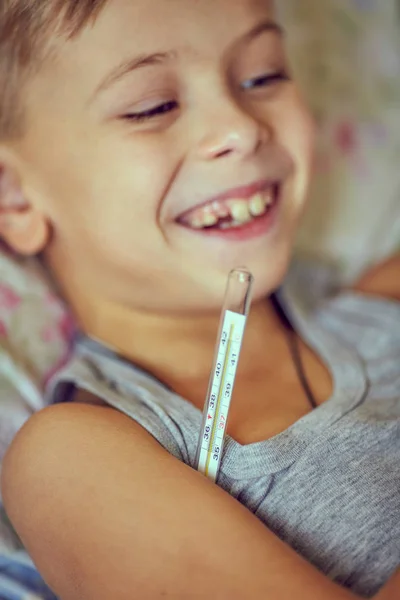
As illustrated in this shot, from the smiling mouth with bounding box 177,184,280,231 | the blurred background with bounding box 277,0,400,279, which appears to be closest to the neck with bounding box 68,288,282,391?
the smiling mouth with bounding box 177,184,280,231

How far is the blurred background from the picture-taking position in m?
1.05

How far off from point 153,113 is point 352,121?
0.49m

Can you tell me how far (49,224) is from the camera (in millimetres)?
747

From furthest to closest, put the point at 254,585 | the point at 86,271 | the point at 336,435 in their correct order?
the point at 86,271 → the point at 336,435 → the point at 254,585

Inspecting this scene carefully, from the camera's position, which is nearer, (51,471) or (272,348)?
(51,471)

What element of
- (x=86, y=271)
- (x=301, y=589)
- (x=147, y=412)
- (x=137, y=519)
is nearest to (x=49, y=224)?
(x=86, y=271)

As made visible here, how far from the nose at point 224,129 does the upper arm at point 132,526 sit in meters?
0.26

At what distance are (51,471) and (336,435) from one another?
9.9 inches

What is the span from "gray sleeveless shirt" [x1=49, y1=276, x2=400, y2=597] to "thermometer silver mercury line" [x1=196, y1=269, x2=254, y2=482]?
18mm

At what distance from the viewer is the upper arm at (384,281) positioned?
3.14 ft

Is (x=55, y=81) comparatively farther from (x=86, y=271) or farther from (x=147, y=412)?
(x=147, y=412)

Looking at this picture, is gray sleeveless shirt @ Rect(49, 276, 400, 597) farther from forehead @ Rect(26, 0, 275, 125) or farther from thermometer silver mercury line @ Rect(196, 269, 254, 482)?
forehead @ Rect(26, 0, 275, 125)

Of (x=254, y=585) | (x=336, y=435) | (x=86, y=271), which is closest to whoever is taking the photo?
(x=254, y=585)

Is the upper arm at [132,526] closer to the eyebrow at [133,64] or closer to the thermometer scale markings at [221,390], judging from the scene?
the thermometer scale markings at [221,390]
